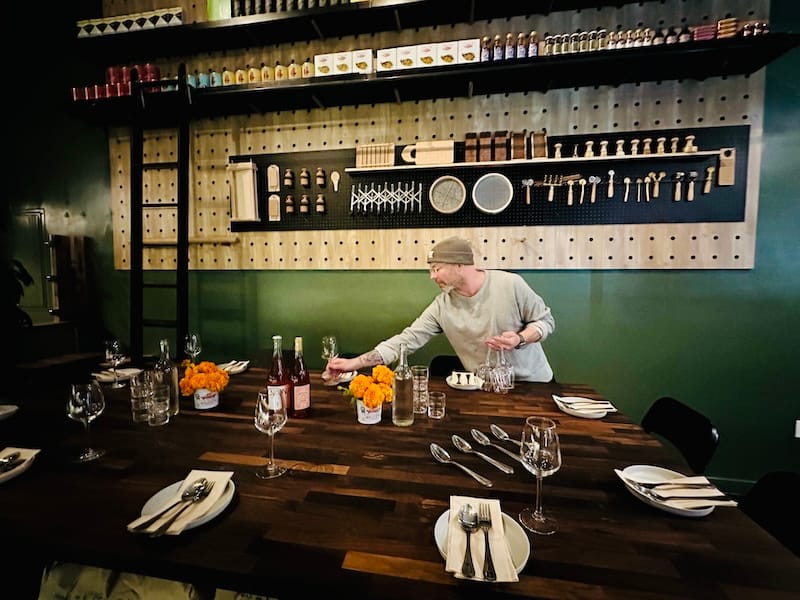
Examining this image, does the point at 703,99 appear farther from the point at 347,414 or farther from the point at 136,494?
the point at 136,494

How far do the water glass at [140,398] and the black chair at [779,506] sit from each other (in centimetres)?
200

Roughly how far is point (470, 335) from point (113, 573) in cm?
183

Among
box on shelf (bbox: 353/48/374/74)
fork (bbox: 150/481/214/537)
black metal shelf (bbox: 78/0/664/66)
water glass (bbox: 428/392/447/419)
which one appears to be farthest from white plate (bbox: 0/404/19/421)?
black metal shelf (bbox: 78/0/664/66)

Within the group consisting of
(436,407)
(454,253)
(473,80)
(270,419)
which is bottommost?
(436,407)

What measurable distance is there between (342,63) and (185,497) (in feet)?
9.02

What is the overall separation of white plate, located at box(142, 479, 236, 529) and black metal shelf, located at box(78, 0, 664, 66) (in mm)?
2935

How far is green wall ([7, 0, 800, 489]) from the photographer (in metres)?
2.43

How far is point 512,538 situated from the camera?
772mm

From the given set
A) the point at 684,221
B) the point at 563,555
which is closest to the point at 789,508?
the point at 563,555

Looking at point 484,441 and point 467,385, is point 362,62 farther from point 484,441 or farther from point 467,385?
point 484,441

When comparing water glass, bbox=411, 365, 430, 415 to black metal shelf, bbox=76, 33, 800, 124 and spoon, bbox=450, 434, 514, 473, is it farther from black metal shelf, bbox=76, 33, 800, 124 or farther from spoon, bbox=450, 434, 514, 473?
black metal shelf, bbox=76, 33, 800, 124

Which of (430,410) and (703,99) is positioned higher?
(703,99)

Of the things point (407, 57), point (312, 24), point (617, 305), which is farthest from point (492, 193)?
point (312, 24)

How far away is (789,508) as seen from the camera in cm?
97
